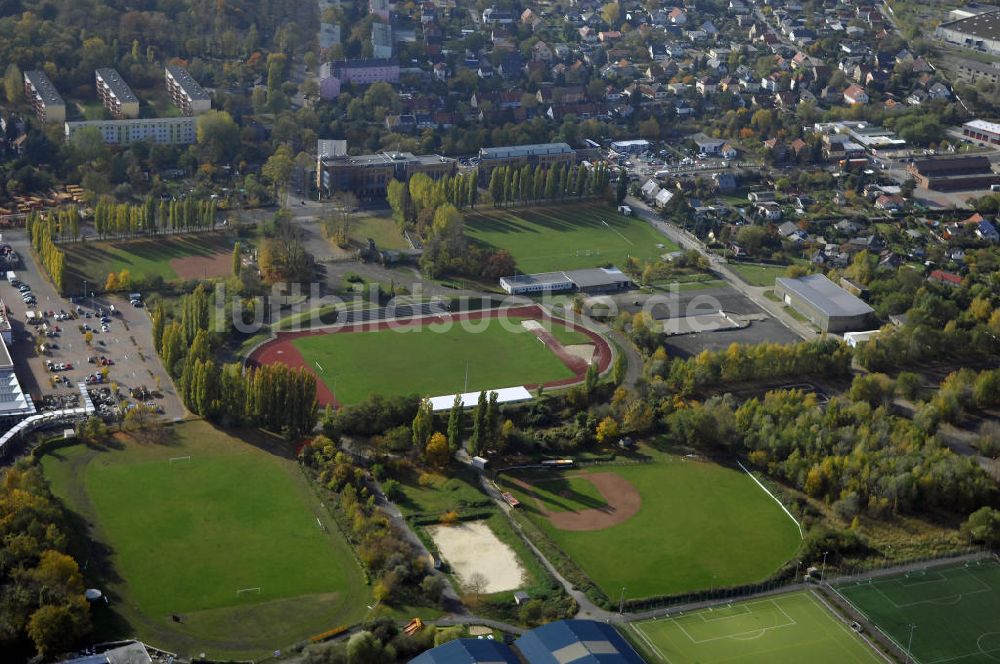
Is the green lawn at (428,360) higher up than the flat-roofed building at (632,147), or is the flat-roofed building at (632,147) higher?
the flat-roofed building at (632,147)

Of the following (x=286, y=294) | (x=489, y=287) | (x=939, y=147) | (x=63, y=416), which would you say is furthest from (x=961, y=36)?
(x=63, y=416)

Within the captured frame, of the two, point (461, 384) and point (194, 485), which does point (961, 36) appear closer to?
point (461, 384)

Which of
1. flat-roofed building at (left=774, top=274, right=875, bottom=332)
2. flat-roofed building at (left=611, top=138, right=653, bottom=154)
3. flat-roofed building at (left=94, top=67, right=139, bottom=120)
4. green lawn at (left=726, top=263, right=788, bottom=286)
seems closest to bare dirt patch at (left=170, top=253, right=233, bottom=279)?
flat-roofed building at (left=94, top=67, right=139, bottom=120)

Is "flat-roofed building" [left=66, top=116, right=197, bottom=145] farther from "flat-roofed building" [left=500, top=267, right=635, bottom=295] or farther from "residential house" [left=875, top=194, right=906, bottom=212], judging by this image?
"residential house" [left=875, top=194, right=906, bottom=212]

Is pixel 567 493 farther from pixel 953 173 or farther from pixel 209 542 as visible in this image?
pixel 953 173

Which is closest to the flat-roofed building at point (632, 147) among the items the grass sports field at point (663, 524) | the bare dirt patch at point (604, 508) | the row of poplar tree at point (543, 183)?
the row of poplar tree at point (543, 183)

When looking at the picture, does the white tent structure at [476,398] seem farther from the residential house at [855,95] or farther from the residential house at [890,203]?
the residential house at [855,95]
